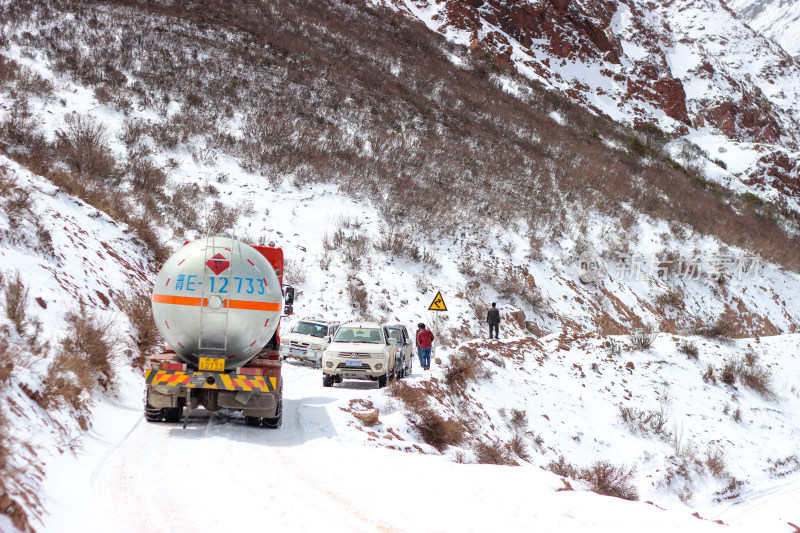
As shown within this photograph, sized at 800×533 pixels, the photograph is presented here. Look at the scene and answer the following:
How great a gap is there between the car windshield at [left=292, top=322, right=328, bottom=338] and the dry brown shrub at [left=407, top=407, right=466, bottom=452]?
27.1ft

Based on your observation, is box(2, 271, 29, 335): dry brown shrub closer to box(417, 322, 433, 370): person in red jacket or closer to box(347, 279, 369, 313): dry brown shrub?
box(417, 322, 433, 370): person in red jacket

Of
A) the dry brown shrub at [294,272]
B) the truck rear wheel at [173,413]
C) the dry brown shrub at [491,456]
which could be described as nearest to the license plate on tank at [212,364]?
the truck rear wheel at [173,413]

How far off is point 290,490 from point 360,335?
9.65 meters

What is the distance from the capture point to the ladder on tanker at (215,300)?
Answer: 8875 millimetres

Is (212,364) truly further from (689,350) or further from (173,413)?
(689,350)

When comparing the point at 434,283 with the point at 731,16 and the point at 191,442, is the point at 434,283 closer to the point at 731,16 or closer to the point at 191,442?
the point at 191,442

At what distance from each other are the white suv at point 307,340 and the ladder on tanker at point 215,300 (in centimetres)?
1027

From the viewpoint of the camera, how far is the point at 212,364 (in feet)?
29.6

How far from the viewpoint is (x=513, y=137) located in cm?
4712

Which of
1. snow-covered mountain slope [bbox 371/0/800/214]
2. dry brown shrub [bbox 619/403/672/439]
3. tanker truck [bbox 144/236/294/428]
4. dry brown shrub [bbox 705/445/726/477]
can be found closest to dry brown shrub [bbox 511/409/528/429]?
dry brown shrub [bbox 619/403/672/439]

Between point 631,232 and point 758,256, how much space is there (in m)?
12.3

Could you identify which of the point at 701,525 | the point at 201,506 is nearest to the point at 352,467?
the point at 201,506

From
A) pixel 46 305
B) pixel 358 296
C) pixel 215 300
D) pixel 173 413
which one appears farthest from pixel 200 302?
pixel 358 296

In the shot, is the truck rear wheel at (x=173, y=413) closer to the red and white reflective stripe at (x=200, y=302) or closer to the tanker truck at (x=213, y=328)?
the tanker truck at (x=213, y=328)
